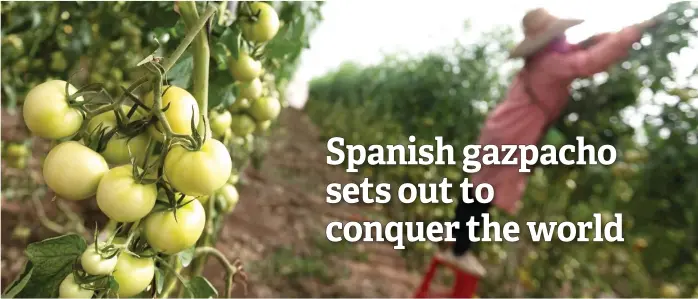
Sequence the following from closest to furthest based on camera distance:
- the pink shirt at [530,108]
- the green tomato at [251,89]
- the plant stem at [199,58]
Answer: the plant stem at [199,58], the green tomato at [251,89], the pink shirt at [530,108]

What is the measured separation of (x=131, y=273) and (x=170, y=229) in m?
0.06

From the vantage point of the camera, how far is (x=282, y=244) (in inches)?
127

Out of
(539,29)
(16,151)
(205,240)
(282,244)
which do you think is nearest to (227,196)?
(205,240)

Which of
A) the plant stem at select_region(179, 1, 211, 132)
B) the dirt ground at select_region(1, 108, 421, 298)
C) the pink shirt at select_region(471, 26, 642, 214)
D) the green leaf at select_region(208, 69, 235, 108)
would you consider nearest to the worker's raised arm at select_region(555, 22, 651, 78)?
the pink shirt at select_region(471, 26, 642, 214)

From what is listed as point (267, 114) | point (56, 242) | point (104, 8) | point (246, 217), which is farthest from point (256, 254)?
point (56, 242)

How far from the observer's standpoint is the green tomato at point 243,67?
0.76 metres

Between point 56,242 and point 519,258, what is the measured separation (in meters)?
3.17

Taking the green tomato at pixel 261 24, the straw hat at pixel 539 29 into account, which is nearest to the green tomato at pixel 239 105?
the green tomato at pixel 261 24

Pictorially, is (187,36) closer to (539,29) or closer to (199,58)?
(199,58)

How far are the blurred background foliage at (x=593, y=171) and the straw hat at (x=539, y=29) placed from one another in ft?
0.88

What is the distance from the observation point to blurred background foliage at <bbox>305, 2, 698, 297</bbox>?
2002 mm

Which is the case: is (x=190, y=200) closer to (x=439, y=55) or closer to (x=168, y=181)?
(x=168, y=181)

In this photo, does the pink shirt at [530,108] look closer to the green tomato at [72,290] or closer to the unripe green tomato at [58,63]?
the unripe green tomato at [58,63]

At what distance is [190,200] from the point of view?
20.4 inches
